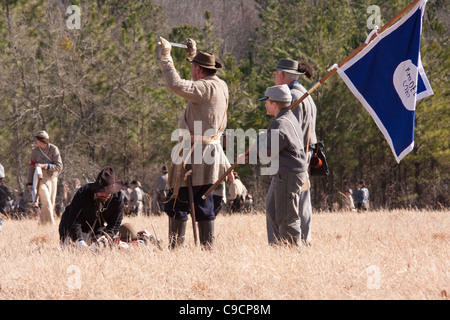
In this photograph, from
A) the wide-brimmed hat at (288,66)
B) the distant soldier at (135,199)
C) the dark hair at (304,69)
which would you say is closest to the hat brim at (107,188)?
the wide-brimmed hat at (288,66)

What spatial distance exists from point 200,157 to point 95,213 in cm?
122

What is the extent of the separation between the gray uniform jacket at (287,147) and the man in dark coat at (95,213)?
5.07ft

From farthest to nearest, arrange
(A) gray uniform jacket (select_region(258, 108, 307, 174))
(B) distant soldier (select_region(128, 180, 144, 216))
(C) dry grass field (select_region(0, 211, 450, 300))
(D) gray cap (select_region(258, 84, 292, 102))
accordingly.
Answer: (B) distant soldier (select_region(128, 180, 144, 216)), (D) gray cap (select_region(258, 84, 292, 102)), (A) gray uniform jacket (select_region(258, 108, 307, 174)), (C) dry grass field (select_region(0, 211, 450, 300))

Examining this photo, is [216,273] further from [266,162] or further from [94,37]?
[94,37]

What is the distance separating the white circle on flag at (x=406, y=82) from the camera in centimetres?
652

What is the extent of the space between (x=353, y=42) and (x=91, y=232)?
23864 mm

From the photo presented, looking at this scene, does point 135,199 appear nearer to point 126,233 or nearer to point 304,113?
point 126,233

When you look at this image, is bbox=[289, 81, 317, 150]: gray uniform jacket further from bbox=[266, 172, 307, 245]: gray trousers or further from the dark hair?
bbox=[266, 172, 307, 245]: gray trousers

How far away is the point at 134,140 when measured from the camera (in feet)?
117

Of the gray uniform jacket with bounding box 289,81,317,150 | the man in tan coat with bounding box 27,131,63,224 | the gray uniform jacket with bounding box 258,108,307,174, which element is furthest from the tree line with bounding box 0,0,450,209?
the gray uniform jacket with bounding box 258,108,307,174

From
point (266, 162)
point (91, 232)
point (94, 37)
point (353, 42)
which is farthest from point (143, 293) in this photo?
point (94, 37)

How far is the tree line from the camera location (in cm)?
3053

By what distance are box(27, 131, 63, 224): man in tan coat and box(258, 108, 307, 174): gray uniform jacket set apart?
5.48m

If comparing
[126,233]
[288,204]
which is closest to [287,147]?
[288,204]
